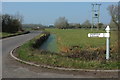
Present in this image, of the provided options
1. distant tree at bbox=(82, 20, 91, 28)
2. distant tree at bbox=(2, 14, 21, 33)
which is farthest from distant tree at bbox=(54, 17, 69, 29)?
distant tree at bbox=(2, 14, 21, 33)

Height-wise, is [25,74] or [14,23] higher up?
[14,23]

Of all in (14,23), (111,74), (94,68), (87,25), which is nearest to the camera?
(111,74)

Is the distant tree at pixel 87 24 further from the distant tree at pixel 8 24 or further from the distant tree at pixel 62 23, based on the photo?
the distant tree at pixel 8 24

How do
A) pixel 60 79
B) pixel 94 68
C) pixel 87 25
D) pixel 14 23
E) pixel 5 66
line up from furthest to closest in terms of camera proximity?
pixel 87 25 → pixel 14 23 → pixel 5 66 → pixel 94 68 → pixel 60 79

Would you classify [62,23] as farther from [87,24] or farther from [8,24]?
[8,24]

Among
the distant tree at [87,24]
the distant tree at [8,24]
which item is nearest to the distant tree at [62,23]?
the distant tree at [87,24]

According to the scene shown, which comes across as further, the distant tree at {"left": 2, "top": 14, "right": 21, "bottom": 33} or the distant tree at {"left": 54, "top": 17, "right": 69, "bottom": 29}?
the distant tree at {"left": 54, "top": 17, "right": 69, "bottom": 29}

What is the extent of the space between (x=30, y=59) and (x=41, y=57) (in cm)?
54

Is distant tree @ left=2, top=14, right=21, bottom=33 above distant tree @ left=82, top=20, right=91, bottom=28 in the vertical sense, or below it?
below

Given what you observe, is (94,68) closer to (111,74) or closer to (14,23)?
(111,74)

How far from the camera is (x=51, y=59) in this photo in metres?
11.2

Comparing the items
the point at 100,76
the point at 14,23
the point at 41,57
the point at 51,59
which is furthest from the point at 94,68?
the point at 14,23

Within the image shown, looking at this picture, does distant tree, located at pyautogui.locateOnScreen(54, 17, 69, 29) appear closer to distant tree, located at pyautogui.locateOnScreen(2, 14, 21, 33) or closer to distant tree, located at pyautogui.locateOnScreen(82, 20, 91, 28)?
distant tree, located at pyautogui.locateOnScreen(82, 20, 91, 28)

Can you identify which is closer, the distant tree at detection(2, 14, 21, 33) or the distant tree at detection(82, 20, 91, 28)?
the distant tree at detection(2, 14, 21, 33)
